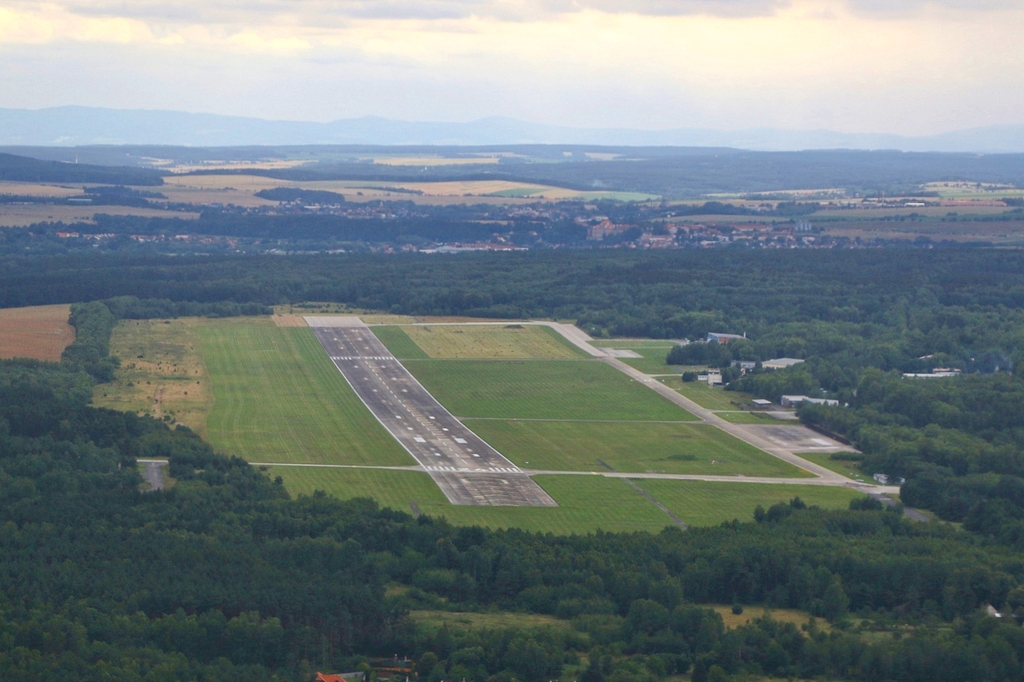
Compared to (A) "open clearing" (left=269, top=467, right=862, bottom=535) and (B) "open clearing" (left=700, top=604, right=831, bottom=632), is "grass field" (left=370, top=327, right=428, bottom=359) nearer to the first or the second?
(A) "open clearing" (left=269, top=467, right=862, bottom=535)

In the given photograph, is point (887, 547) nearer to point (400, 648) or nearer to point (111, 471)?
point (400, 648)

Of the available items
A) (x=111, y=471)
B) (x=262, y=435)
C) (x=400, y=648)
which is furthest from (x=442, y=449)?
(x=400, y=648)

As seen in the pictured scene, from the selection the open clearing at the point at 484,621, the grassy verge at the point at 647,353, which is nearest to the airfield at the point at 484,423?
the grassy verge at the point at 647,353

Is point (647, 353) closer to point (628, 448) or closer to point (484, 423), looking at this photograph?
point (484, 423)

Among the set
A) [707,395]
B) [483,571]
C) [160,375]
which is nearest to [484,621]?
[483,571]

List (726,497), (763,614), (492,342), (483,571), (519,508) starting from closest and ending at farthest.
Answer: (763,614) → (483,571) → (519,508) → (726,497) → (492,342)
